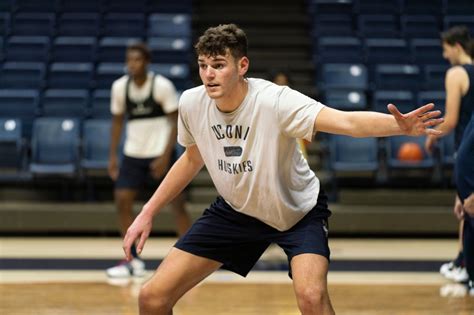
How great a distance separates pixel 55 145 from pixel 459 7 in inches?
252

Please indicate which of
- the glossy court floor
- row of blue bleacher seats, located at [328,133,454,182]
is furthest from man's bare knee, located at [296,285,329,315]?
row of blue bleacher seats, located at [328,133,454,182]

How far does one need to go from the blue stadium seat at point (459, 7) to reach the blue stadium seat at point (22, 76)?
582 cm

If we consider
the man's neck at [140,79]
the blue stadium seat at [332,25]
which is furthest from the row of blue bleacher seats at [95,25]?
the man's neck at [140,79]

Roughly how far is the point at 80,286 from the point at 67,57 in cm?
579

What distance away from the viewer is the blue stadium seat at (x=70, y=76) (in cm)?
1142

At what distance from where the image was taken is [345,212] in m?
9.92

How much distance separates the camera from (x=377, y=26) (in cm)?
1284

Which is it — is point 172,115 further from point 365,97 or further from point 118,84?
point 365,97

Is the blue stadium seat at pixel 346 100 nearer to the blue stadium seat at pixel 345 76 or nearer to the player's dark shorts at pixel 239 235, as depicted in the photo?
the blue stadium seat at pixel 345 76

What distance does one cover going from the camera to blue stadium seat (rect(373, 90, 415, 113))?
1077 centimetres

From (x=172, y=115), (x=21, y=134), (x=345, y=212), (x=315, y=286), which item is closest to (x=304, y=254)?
(x=315, y=286)

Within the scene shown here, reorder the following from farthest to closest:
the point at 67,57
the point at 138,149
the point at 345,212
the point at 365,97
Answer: the point at 67,57 → the point at 365,97 → the point at 345,212 → the point at 138,149

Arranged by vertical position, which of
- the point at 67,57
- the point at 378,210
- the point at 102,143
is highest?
the point at 67,57

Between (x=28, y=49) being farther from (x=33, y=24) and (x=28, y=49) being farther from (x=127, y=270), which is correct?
(x=127, y=270)
